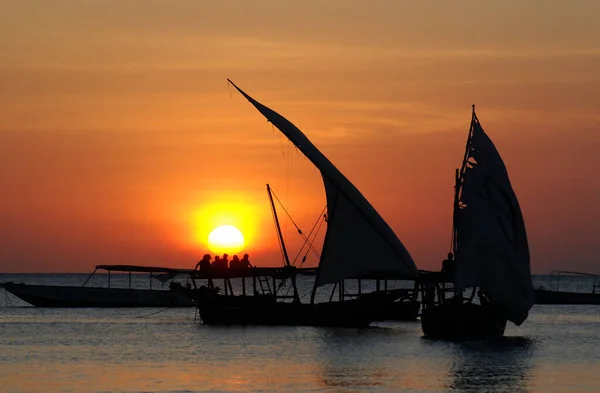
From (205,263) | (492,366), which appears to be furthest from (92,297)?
(492,366)

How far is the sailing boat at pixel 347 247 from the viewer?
71000 millimetres

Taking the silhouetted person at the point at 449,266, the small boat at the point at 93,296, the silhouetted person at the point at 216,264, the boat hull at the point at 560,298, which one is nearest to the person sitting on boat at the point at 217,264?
the silhouetted person at the point at 216,264

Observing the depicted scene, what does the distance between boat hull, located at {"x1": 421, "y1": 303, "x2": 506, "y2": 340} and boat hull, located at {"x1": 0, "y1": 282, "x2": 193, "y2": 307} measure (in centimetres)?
4556

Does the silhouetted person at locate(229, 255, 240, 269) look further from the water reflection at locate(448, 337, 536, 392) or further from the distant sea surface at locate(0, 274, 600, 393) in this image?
the water reflection at locate(448, 337, 536, 392)

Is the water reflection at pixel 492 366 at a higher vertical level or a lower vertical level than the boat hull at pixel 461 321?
lower

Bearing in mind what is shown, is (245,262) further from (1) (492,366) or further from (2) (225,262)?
(1) (492,366)

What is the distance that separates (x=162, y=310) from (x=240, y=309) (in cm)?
3137

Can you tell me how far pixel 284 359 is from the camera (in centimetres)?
5572

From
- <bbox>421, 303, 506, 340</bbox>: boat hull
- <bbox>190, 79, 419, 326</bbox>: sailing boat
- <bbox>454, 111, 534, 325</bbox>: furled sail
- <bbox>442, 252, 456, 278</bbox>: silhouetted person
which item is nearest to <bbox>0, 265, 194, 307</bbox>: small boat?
<bbox>190, 79, 419, 326</bbox>: sailing boat

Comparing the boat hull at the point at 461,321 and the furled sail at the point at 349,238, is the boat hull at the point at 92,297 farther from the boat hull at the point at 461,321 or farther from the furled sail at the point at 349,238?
the boat hull at the point at 461,321

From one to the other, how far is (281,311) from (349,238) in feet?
19.9

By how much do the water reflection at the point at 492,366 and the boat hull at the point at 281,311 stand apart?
9251mm

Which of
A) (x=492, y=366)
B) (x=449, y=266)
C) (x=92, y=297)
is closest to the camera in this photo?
(x=492, y=366)

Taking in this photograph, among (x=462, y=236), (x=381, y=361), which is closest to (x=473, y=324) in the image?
(x=462, y=236)
